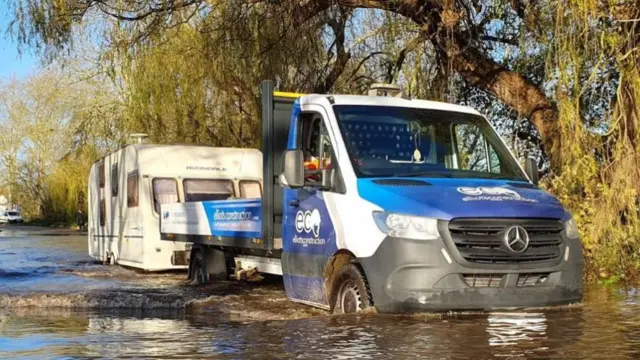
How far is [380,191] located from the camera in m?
8.01

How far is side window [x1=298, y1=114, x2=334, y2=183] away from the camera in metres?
9.02

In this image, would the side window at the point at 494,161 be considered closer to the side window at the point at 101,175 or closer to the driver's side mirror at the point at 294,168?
the driver's side mirror at the point at 294,168

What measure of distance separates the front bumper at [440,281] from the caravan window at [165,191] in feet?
36.3

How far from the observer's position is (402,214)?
772 centimetres

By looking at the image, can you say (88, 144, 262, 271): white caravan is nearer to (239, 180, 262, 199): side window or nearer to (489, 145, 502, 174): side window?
(239, 180, 262, 199): side window

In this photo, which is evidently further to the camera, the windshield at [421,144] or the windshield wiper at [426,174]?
the windshield at [421,144]

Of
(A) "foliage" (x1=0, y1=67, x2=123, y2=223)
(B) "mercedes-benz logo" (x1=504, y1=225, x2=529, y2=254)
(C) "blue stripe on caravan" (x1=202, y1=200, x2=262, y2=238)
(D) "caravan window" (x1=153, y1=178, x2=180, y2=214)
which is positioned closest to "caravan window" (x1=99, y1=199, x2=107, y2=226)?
(D) "caravan window" (x1=153, y1=178, x2=180, y2=214)

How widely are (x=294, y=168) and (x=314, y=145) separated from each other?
0.83 meters

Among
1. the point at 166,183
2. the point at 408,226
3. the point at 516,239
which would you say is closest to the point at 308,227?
the point at 408,226

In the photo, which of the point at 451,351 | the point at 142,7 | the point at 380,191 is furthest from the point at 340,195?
the point at 142,7

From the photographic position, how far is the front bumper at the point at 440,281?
761 cm

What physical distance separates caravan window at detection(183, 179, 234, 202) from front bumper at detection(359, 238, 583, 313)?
1090 centimetres

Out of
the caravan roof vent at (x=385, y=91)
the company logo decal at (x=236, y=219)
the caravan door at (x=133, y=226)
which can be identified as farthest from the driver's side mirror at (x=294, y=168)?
the caravan door at (x=133, y=226)

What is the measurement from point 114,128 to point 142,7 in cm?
1475
